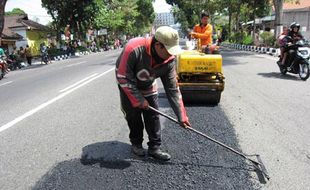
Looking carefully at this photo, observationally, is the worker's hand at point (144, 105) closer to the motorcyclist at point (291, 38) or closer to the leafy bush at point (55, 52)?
the motorcyclist at point (291, 38)

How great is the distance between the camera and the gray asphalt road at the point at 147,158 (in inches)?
150

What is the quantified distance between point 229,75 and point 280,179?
8524mm

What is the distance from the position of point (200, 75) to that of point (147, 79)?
3.33 metres

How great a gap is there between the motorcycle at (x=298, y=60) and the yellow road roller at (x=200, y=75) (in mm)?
4461

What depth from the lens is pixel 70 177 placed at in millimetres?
3922

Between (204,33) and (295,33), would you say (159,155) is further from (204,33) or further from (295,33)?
(295,33)

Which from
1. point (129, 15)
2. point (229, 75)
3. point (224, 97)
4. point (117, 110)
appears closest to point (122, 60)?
point (117, 110)

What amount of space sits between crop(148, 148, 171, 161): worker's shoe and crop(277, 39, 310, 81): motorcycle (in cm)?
741

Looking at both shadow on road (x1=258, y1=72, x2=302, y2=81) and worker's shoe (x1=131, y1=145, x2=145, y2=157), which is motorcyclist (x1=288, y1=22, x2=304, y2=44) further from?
worker's shoe (x1=131, y1=145, x2=145, y2=157)

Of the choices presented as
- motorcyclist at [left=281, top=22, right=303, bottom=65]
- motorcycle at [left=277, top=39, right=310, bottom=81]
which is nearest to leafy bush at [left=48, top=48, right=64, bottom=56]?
motorcyclist at [left=281, top=22, right=303, bottom=65]

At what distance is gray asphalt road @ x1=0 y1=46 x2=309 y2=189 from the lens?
12.5 feet

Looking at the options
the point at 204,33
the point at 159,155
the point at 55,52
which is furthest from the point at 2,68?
the point at 55,52

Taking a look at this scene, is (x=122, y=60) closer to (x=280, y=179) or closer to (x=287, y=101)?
(x=280, y=179)

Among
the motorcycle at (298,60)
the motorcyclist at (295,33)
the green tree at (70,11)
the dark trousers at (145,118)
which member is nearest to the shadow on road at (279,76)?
the motorcycle at (298,60)
